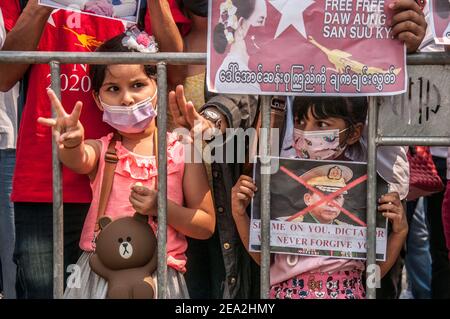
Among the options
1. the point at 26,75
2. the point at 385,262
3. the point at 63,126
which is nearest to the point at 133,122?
the point at 63,126

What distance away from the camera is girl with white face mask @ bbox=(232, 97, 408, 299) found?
12.9 feet

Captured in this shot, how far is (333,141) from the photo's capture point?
3930 millimetres

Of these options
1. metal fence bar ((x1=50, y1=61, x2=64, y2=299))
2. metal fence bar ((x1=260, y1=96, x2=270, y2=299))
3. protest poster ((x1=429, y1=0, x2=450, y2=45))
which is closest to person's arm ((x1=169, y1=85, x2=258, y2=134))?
metal fence bar ((x1=260, y1=96, x2=270, y2=299))

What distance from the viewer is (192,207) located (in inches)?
161

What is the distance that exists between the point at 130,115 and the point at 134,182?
0.28 metres

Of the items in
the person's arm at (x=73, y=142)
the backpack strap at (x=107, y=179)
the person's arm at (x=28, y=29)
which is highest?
the person's arm at (x=28, y=29)

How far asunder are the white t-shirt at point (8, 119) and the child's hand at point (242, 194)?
67.1 inches

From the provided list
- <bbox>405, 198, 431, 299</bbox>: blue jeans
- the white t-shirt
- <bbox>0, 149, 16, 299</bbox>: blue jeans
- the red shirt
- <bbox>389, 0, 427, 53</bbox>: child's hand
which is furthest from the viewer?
<bbox>405, 198, 431, 299</bbox>: blue jeans

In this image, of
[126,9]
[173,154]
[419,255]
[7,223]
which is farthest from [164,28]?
[419,255]

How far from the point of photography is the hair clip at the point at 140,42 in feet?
13.2

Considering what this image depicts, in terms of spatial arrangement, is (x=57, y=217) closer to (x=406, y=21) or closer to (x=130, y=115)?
(x=130, y=115)

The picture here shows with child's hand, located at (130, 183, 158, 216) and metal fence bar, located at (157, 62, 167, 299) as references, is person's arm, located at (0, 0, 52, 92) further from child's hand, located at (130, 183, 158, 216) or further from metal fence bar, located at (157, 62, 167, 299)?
child's hand, located at (130, 183, 158, 216)

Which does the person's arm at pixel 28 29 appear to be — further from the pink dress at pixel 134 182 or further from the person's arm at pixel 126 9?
the pink dress at pixel 134 182

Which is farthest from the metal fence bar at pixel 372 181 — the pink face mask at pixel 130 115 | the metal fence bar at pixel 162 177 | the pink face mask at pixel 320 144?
the pink face mask at pixel 130 115
